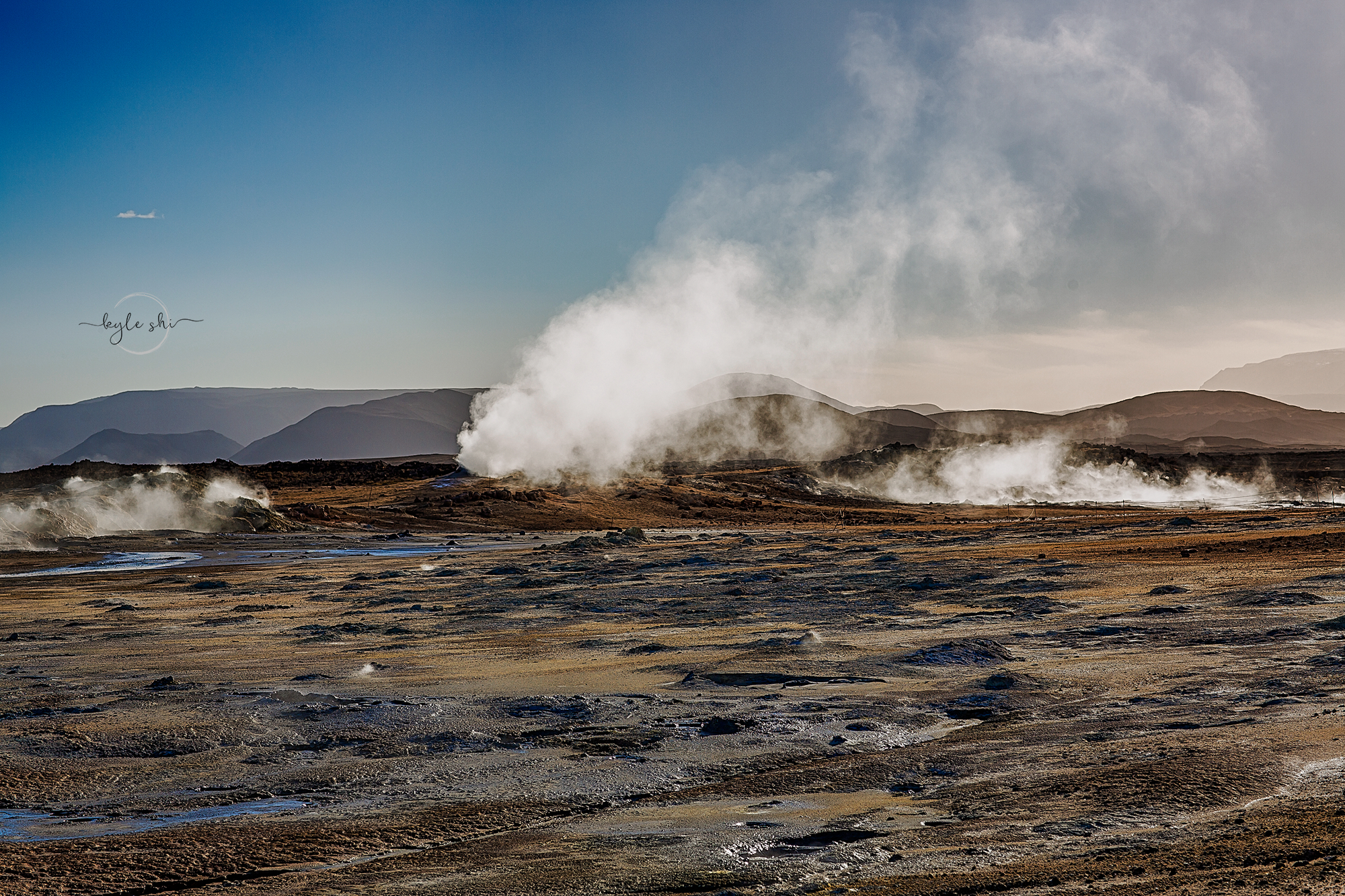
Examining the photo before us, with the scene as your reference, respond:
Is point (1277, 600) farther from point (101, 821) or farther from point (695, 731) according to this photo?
point (101, 821)

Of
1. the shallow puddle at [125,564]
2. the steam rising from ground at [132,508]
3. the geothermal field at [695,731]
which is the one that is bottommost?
the shallow puddle at [125,564]

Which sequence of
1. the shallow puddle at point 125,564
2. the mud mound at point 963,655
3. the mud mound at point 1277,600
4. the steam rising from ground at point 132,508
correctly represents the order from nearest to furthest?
the mud mound at point 963,655, the mud mound at point 1277,600, the shallow puddle at point 125,564, the steam rising from ground at point 132,508

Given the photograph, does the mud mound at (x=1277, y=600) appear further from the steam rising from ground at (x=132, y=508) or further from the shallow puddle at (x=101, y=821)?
the steam rising from ground at (x=132, y=508)

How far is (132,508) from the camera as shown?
44.0 m

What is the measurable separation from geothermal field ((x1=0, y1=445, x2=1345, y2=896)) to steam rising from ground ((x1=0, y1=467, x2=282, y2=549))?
16.6 metres

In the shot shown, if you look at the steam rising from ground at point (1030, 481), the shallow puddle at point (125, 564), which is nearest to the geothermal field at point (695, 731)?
the shallow puddle at point (125, 564)

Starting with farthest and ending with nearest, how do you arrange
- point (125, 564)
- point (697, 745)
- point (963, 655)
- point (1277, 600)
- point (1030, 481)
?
point (1030, 481) < point (125, 564) < point (1277, 600) < point (963, 655) < point (697, 745)

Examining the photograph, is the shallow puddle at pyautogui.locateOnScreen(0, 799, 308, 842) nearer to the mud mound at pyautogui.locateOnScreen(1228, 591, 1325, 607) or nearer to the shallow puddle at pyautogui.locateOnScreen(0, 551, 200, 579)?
the mud mound at pyautogui.locateOnScreen(1228, 591, 1325, 607)

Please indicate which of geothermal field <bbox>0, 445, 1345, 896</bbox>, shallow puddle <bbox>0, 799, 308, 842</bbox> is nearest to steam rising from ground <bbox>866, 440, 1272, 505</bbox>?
geothermal field <bbox>0, 445, 1345, 896</bbox>

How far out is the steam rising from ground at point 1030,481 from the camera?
81.9 metres

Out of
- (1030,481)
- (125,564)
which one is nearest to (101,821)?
(125,564)

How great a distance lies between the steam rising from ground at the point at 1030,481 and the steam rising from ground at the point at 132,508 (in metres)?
50.4

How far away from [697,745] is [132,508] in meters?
42.6

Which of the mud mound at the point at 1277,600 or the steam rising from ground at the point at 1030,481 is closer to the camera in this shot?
the mud mound at the point at 1277,600
